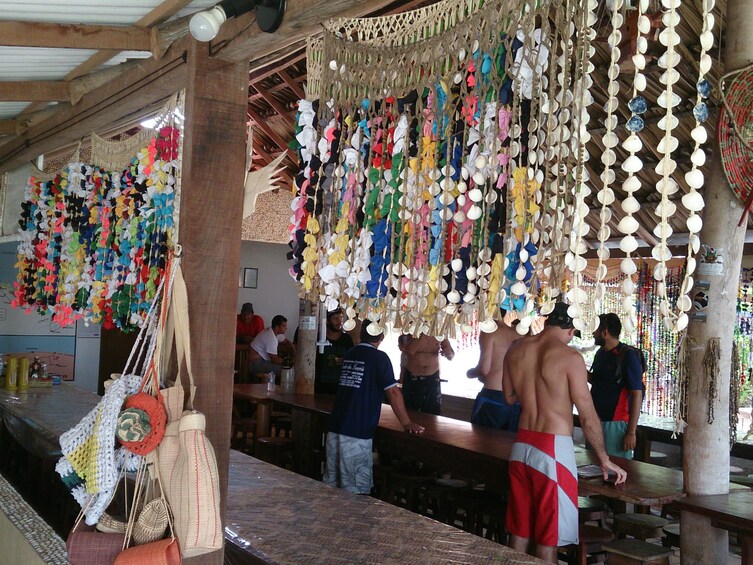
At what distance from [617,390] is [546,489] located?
1.88m

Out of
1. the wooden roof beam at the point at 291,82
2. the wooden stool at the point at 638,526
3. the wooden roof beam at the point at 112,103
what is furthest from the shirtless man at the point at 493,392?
the wooden roof beam at the point at 291,82

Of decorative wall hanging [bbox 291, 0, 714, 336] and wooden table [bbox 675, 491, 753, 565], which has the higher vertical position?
decorative wall hanging [bbox 291, 0, 714, 336]

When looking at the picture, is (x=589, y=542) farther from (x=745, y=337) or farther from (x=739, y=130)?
(x=745, y=337)

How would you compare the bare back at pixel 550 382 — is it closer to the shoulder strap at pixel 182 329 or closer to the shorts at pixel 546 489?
the shorts at pixel 546 489

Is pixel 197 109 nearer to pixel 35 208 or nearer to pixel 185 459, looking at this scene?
pixel 185 459

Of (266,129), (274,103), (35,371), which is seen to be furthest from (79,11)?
(266,129)

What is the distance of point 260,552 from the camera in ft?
8.14

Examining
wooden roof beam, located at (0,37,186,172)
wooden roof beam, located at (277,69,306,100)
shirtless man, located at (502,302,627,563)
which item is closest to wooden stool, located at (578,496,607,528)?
shirtless man, located at (502,302,627,563)

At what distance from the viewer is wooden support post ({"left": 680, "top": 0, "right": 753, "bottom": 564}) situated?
3473mm

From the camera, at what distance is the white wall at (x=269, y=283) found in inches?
511

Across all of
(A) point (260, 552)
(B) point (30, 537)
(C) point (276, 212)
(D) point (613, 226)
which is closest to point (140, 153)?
(B) point (30, 537)

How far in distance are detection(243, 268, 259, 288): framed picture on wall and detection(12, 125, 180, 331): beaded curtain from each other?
7.67 m

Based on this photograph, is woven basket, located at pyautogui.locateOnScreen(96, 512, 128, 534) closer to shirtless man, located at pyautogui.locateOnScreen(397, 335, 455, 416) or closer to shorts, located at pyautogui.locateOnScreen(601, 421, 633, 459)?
shorts, located at pyautogui.locateOnScreen(601, 421, 633, 459)

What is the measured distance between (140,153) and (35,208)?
195cm
